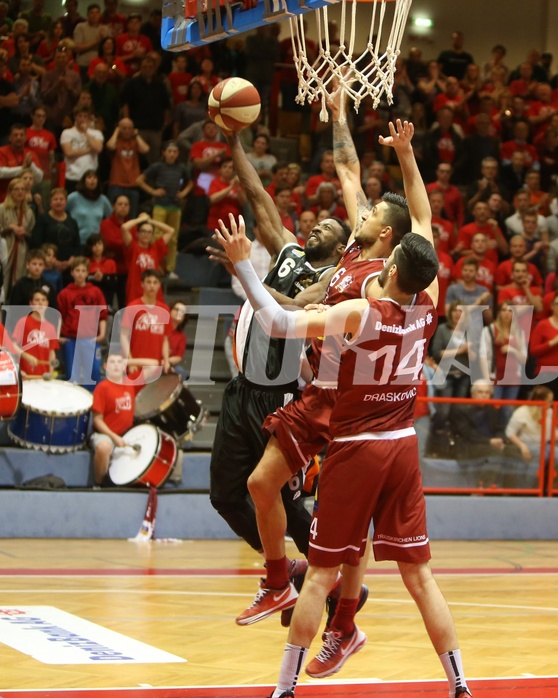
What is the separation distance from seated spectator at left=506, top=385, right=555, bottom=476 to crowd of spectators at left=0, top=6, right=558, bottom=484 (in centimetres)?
71

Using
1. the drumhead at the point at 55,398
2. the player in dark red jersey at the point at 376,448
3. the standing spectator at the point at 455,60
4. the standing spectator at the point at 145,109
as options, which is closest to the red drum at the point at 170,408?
the drumhead at the point at 55,398

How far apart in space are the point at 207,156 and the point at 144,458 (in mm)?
4793

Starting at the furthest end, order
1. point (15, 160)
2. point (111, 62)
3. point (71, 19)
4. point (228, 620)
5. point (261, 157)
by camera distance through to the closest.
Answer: point (71, 19)
point (111, 62)
point (261, 157)
point (15, 160)
point (228, 620)

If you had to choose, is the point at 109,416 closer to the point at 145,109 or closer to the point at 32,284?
the point at 32,284

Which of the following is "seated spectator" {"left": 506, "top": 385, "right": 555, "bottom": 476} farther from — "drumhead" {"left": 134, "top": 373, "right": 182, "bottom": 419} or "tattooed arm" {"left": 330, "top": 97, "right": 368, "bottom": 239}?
"tattooed arm" {"left": 330, "top": 97, "right": 368, "bottom": 239}

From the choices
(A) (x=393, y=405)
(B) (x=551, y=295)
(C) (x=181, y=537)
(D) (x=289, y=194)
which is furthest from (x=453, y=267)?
(A) (x=393, y=405)

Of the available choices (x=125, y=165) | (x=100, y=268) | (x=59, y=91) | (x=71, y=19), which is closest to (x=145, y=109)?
(x=59, y=91)

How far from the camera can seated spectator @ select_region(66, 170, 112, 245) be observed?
1262cm

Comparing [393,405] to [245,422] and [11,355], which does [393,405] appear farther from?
[11,355]

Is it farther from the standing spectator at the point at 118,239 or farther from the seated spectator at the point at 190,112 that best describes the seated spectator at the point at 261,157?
the standing spectator at the point at 118,239

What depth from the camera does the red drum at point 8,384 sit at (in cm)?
955

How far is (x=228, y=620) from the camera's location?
23.7ft

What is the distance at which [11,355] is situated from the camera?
9930 millimetres

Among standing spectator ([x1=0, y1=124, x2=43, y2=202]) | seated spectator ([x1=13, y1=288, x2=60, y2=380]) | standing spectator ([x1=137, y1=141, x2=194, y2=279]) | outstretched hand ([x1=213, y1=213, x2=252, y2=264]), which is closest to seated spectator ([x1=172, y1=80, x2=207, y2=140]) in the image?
standing spectator ([x1=137, y1=141, x2=194, y2=279])
